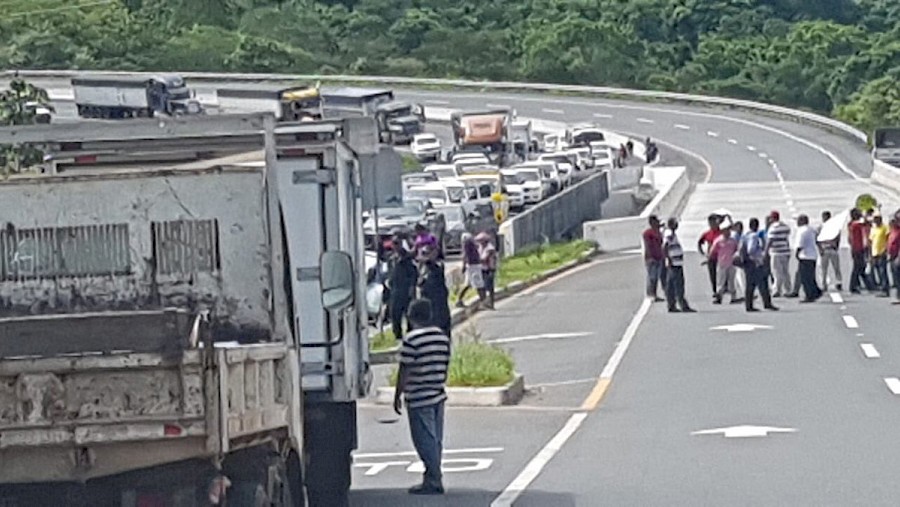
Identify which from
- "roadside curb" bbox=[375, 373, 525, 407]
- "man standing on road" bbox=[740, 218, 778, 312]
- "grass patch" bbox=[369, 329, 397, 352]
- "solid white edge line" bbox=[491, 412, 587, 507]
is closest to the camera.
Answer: "solid white edge line" bbox=[491, 412, 587, 507]

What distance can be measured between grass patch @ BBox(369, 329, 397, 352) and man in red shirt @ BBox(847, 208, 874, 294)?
28.8 ft

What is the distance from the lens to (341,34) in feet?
397

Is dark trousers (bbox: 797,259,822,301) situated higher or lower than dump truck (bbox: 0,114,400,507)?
lower

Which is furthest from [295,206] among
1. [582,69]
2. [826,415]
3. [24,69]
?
[582,69]

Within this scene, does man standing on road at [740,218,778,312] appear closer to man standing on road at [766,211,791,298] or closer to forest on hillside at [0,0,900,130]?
man standing on road at [766,211,791,298]

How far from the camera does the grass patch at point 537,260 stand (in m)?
44.4

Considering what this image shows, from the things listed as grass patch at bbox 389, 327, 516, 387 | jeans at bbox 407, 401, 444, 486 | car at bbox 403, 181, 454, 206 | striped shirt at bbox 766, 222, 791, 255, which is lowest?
car at bbox 403, 181, 454, 206

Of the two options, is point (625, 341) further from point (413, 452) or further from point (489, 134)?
point (489, 134)

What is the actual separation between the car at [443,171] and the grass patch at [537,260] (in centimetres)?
1334

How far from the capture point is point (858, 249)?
36.5 meters

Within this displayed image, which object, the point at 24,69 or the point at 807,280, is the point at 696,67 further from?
the point at 807,280

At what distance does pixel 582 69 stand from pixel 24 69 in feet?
93.5

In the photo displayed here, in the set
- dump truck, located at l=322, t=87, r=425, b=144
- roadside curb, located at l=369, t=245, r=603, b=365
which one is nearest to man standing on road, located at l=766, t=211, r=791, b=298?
roadside curb, located at l=369, t=245, r=603, b=365

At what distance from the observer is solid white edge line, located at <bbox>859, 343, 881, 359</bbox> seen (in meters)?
27.1
